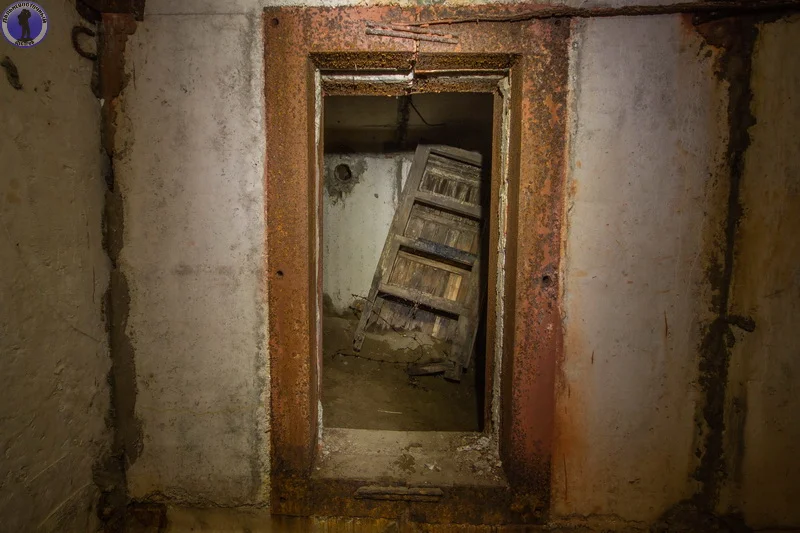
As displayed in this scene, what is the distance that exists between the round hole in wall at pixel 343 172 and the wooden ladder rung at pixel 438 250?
1.24 metres

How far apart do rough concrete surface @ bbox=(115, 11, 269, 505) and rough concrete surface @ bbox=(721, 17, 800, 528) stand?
202cm

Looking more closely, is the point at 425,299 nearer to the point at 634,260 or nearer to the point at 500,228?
the point at 500,228

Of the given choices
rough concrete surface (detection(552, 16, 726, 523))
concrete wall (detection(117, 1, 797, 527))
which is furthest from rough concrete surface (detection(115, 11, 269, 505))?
rough concrete surface (detection(552, 16, 726, 523))

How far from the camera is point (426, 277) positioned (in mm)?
3512

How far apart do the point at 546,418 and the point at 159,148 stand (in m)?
2.03

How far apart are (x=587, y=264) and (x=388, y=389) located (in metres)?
2.23

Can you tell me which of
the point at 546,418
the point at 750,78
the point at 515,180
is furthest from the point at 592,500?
the point at 750,78

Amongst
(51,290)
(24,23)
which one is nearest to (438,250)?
(51,290)

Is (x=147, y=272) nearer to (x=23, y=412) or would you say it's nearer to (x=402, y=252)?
(x=23, y=412)

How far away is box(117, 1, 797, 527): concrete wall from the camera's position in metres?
1.42

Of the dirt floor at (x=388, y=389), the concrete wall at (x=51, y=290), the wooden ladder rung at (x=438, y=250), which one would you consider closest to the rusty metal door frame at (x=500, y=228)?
the concrete wall at (x=51, y=290)

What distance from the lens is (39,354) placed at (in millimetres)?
1261

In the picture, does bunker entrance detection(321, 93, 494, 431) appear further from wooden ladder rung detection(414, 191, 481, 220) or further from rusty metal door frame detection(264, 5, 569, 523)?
rusty metal door frame detection(264, 5, 569, 523)

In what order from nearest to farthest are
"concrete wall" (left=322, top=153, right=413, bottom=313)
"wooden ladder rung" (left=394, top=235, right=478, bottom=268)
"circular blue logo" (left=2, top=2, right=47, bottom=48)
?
"circular blue logo" (left=2, top=2, right=47, bottom=48) < "wooden ladder rung" (left=394, top=235, right=478, bottom=268) < "concrete wall" (left=322, top=153, right=413, bottom=313)
